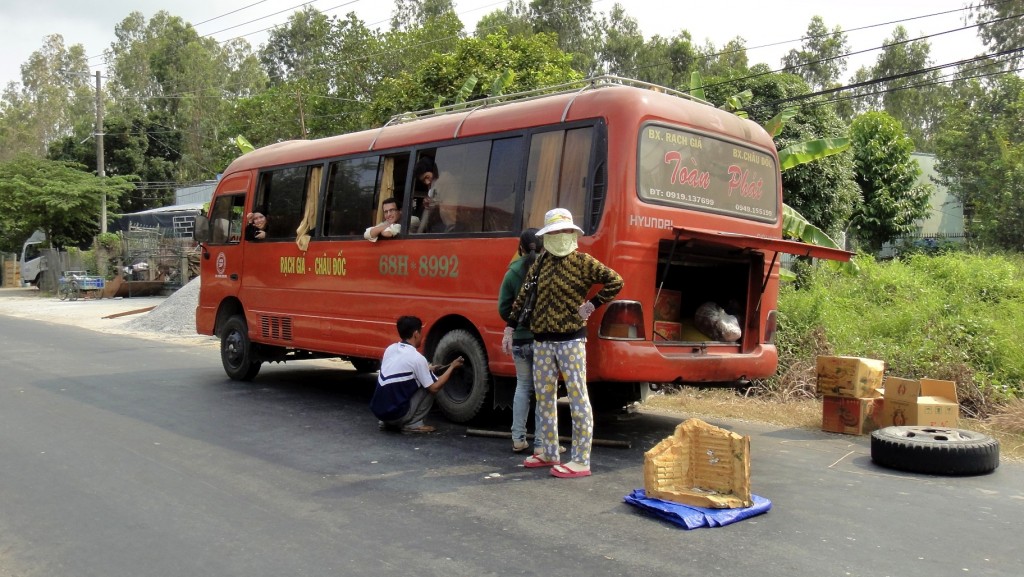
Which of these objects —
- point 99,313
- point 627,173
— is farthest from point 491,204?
point 99,313

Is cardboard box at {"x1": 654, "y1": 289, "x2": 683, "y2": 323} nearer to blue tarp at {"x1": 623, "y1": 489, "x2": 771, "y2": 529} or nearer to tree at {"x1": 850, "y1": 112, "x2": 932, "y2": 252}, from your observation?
blue tarp at {"x1": 623, "y1": 489, "x2": 771, "y2": 529}

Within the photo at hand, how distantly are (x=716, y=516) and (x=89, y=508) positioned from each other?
389 centimetres

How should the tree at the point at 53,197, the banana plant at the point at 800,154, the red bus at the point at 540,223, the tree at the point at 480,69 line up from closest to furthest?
the red bus at the point at 540,223 → the banana plant at the point at 800,154 → the tree at the point at 480,69 → the tree at the point at 53,197

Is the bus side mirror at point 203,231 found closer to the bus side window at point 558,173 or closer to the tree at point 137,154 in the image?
the bus side window at point 558,173

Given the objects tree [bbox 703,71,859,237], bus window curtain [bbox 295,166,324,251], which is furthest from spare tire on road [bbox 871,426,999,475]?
tree [bbox 703,71,859,237]

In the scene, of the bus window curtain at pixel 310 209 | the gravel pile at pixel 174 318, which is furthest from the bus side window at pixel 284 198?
the gravel pile at pixel 174 318

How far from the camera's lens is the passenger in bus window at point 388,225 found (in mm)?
8875

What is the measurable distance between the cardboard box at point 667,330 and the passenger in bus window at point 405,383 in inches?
70.8

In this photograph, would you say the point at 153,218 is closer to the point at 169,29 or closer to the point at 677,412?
the point at 169,29

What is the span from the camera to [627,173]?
6.95 metres

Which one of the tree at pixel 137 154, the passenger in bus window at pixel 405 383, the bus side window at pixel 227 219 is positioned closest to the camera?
the passenger in bus window at pixel 405 383

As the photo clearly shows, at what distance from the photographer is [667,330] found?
25.3 feet

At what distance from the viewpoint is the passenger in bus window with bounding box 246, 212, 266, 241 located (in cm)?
1094

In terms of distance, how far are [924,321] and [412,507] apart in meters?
7.41
